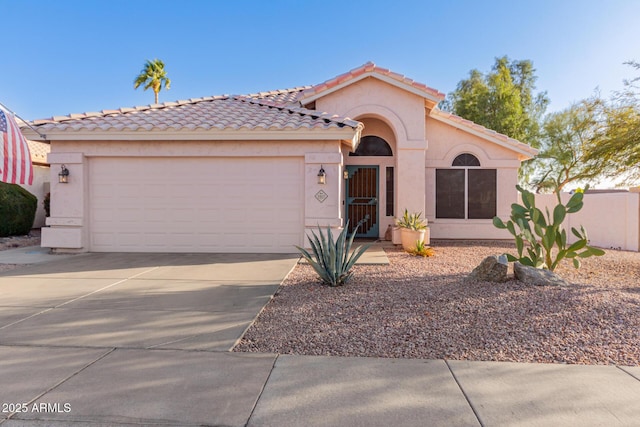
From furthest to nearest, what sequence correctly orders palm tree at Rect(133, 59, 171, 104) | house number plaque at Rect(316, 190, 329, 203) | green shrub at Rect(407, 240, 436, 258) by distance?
palm tree at Rect(133, 59, 171, 104), green shrub at Rect(407, 240, 436, 258), house number plaque at Rect(316, 190, 329, 203)

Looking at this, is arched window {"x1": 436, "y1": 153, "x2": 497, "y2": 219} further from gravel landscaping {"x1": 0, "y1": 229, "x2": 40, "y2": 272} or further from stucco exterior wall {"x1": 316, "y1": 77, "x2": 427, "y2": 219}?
gravel landscaping {"x1": 0, "y1": 229, "x2": 40, "y2": 272}

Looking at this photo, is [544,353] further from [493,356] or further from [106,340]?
[106,340]

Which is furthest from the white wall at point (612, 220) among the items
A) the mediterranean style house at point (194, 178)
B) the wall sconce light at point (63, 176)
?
the wall sconce light at point (63, 176)

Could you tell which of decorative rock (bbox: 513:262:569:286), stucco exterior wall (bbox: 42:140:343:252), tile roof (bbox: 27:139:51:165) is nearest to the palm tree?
tile roof (bbox: 27:139:51:165)

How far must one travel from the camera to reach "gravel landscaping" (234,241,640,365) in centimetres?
406

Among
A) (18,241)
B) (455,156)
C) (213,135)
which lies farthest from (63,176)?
(455,156)

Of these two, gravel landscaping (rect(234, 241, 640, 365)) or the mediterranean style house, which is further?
the mediterranean style house

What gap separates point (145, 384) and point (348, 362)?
185 cm

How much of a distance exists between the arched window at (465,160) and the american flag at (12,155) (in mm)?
11924

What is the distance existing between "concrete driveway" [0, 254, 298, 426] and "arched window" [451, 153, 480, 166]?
8.26 meters

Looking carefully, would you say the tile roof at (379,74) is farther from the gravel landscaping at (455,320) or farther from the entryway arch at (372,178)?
the gravel landscaping at (455,320)

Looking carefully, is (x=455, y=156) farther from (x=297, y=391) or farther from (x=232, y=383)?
(x=232, y=383)

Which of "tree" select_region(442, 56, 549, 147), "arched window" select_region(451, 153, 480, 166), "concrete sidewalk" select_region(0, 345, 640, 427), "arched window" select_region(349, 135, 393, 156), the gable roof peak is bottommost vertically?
"concrete sidewalk" select_region(0, 345, 640, 427)

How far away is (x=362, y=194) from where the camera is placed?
1322 cm
